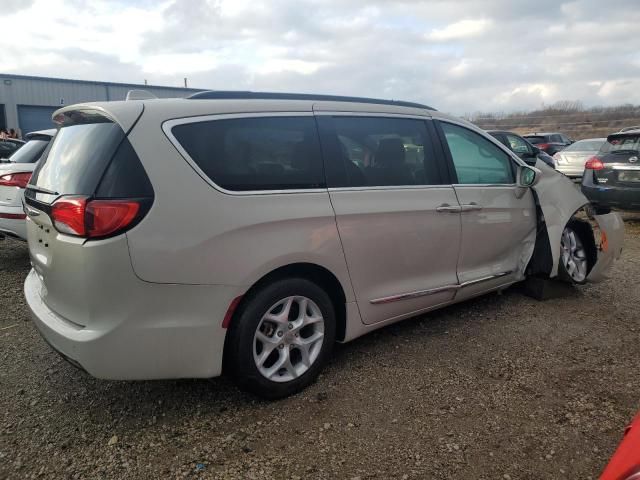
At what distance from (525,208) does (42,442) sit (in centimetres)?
391

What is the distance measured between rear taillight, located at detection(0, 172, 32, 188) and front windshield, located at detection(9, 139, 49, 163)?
0.79 ft

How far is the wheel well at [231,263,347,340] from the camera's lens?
2.81 m

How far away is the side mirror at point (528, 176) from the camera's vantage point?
14.2 ft

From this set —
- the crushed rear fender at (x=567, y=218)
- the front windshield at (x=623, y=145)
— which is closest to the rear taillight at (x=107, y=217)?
the crushed rear fender at (x=567, y=218)

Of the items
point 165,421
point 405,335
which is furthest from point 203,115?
point 405,335

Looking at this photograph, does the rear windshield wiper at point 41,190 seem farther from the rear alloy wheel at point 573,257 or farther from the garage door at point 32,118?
the garage door at point 32,118

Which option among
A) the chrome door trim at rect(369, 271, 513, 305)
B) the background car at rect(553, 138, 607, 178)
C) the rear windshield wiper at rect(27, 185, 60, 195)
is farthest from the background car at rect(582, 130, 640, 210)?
the rear windshield wiper at rect(27, 185, 60, 195)

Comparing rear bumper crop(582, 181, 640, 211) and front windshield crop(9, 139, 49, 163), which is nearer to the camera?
front windshield crop(9, 139, 49, 163)

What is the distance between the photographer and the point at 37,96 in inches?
1143

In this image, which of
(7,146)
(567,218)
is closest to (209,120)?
(567,218)

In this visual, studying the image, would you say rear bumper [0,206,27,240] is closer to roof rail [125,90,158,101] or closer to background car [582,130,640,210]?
roof rail [125,90,158,101]

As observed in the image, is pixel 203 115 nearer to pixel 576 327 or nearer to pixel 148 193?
pixel 148 193

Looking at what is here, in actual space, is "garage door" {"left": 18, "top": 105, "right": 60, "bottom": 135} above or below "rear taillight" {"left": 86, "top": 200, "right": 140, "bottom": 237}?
above

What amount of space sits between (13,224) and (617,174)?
8.74m
